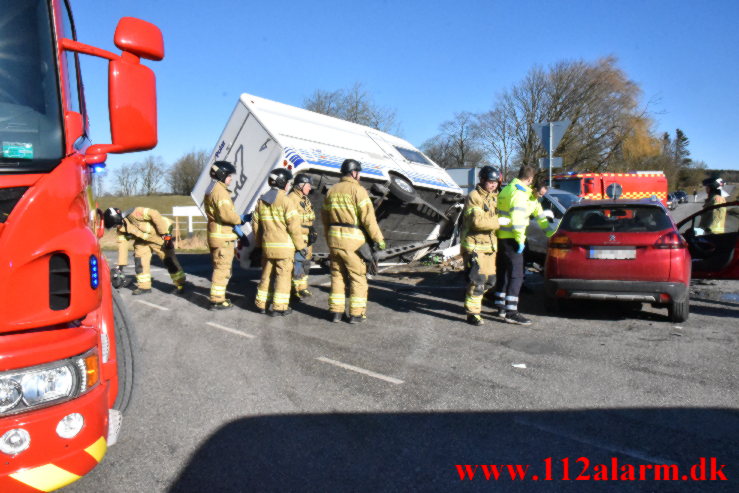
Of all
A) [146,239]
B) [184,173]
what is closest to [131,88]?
[146,239]

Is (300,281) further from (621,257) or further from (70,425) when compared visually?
(70,425)

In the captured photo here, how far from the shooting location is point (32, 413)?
1.98 m

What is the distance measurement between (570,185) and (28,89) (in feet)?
69.1

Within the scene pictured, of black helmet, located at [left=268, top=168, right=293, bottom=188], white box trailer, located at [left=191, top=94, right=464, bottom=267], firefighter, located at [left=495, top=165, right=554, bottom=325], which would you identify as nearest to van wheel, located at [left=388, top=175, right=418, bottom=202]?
white box trailer, located at [left=191, top=94, right=464, bottom=267]

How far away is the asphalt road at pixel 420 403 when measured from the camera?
9.53ft

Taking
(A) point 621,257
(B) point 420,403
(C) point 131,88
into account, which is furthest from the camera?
(A) point 621,257

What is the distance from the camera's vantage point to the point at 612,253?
609cm

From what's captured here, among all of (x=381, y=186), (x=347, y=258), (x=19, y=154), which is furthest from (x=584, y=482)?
(x=381, y=186)

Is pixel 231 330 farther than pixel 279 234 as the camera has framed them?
No

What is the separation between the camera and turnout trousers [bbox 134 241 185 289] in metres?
8.45

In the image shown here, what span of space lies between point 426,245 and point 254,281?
10.4 feet

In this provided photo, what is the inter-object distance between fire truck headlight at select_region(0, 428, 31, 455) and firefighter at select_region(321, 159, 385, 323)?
441 cm

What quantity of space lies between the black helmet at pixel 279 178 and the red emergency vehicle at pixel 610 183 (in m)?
15.6

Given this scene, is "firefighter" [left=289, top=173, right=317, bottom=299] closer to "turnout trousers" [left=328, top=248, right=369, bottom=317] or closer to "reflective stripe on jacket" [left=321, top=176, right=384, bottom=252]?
"reflective stripe on jacket" [left=321, top=176, right=384, bottom=252]
